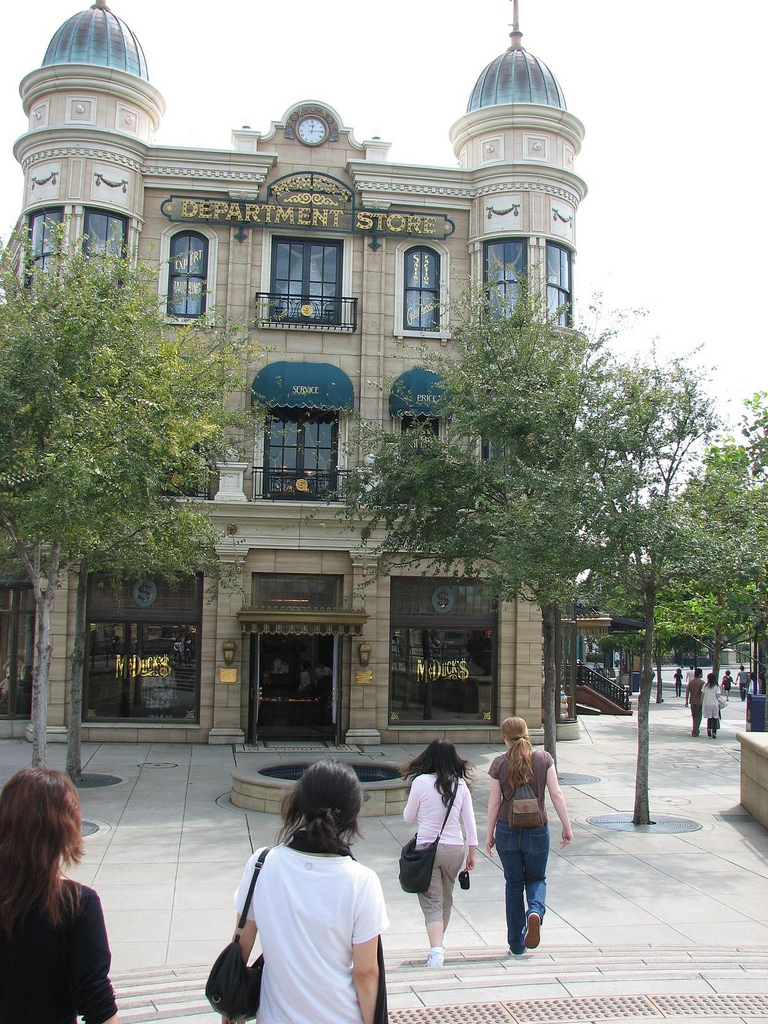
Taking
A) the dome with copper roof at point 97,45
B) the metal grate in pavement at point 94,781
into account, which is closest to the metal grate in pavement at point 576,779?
the metal grate in pavement at point 94,781

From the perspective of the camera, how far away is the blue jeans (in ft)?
23.8

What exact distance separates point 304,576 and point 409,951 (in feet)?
46.1

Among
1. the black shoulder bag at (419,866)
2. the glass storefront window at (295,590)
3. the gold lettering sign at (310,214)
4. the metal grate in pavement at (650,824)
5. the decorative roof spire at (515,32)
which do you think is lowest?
the metal grate in pavement at (650,824)

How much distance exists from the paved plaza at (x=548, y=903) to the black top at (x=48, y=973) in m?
3.23

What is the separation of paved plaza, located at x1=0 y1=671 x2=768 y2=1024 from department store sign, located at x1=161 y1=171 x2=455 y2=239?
39.0 ft

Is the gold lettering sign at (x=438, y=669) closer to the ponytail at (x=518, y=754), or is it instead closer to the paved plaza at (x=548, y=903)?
the paved plaza at (x=548, y=903)

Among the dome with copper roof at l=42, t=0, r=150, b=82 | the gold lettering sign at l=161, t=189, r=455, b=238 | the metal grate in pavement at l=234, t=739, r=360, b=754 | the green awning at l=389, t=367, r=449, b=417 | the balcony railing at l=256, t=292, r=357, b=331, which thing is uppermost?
the dome with copper roof at l=42, t=0, r=150, b=82

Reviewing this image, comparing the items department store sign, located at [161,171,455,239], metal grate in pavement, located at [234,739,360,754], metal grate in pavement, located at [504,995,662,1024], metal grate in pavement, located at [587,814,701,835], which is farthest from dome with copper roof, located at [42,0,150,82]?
metal grate in pavement, located at [504,995,662,1024]

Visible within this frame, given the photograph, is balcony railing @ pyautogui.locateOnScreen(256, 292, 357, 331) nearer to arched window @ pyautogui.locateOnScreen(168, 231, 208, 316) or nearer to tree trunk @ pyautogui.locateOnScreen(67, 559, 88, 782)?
arched window @ pyautogui.locateOnScreen(168, 231, 208, 316)

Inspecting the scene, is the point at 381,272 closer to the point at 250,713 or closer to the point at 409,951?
the point at 250,713

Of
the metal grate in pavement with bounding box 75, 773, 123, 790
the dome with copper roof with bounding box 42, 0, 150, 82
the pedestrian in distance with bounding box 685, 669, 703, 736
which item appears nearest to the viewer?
the metal grate in pavement with bounding box 75, 773, 123, 790

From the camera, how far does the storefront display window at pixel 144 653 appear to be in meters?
20.8

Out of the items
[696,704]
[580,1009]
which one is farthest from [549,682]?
[580,1009]

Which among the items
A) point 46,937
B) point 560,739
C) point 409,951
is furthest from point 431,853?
point 560,739
